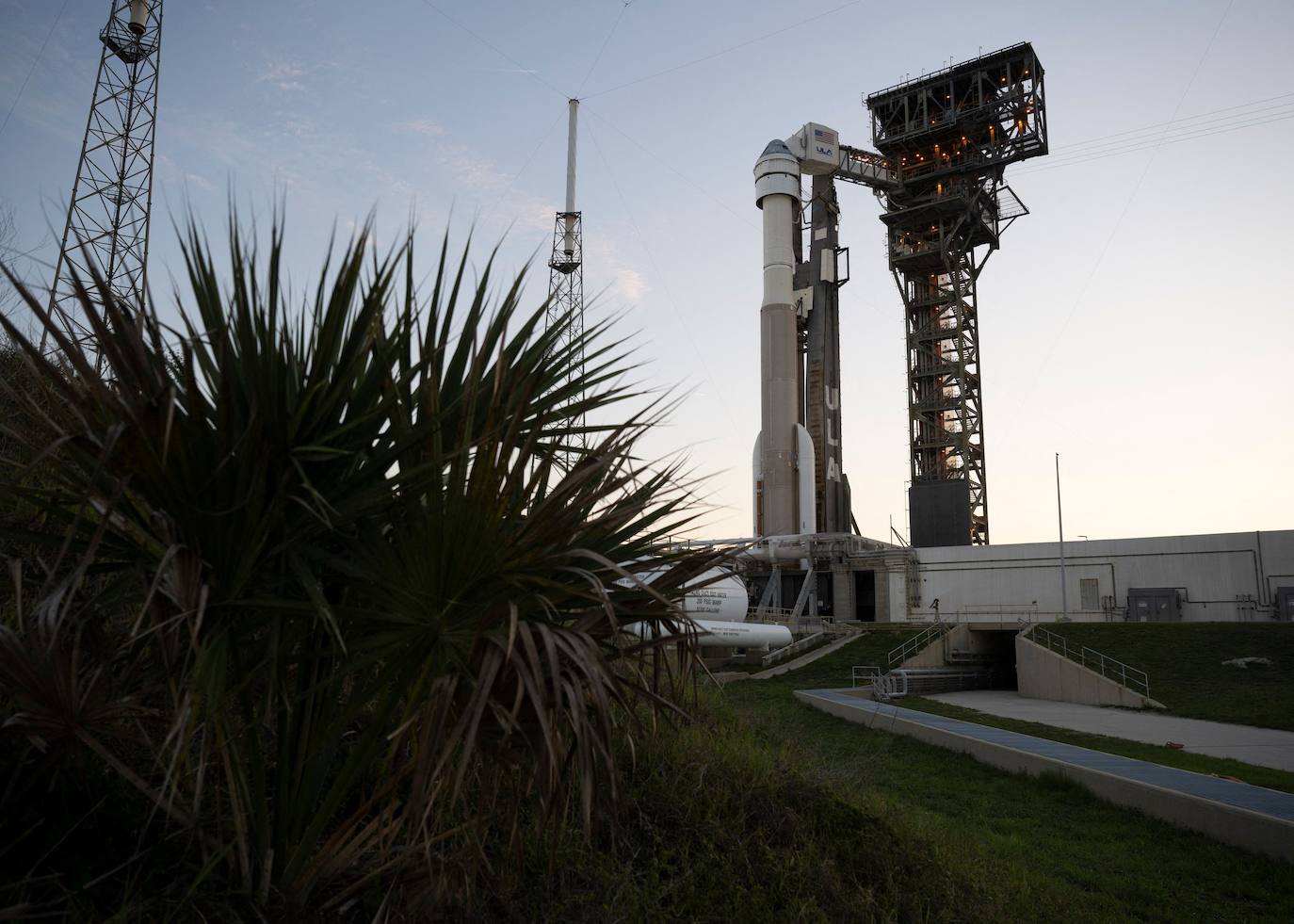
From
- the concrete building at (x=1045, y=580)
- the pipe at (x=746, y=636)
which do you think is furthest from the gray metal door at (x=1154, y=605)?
the pipe at (x=746, y=636)

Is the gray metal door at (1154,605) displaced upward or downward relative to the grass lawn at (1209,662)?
upward

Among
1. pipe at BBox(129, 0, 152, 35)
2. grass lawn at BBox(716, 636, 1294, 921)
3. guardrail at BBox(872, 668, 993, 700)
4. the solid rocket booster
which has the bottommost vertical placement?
guardrail at BBox(872, 668, 993, 700)

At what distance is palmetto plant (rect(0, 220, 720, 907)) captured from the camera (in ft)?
9.32

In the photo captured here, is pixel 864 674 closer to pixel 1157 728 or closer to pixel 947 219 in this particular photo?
pixel 1157 728

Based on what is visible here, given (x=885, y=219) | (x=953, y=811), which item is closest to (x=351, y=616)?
(x=953, y=811)

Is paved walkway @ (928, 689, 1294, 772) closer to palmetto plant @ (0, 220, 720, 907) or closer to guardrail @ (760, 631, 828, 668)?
guardrail @ (760, 631, 828, 668)

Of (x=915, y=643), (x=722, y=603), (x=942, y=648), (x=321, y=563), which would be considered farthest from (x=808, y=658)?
(x=321, y=563)

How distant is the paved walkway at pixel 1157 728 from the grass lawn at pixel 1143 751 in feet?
1.72

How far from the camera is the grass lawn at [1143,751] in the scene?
11.4 m

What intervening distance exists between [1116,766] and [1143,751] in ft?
8.17

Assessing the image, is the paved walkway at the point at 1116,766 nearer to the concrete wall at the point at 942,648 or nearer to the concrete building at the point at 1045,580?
the concrete wall at the point at 942,648

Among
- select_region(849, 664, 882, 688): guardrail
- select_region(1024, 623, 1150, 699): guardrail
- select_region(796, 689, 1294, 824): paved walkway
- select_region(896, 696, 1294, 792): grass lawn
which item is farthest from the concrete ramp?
select_region(796, 689, 1294, 824): paved walkway

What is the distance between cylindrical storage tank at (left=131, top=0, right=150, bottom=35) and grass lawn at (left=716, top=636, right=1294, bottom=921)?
108ft

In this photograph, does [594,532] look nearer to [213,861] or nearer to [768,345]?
[213,861]
